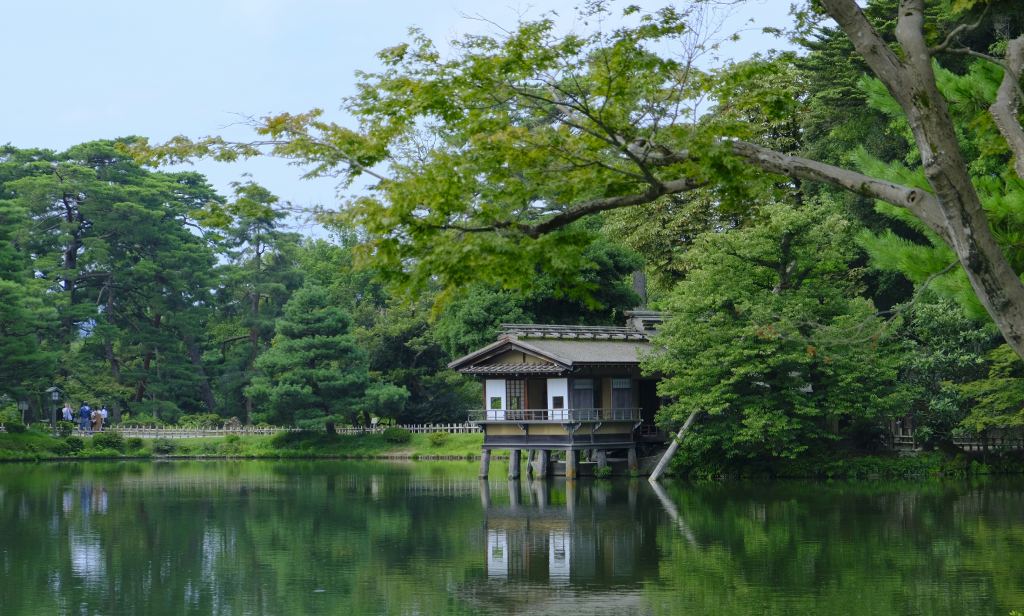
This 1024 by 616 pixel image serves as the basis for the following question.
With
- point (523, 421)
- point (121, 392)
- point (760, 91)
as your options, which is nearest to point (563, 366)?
point (523, 421)

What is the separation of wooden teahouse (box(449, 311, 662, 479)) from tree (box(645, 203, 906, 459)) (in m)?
3.20

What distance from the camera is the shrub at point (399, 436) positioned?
1983 inches

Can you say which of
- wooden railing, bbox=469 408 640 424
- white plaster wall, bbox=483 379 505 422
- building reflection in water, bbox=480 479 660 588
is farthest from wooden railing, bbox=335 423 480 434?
building reflection in water, bbox=480 479 660 588

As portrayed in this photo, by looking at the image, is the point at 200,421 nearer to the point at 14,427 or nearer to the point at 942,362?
the point at 14,427

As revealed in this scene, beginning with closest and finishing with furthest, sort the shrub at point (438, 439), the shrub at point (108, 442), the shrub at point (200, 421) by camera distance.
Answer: the shrub at point (438, 439) → the shrub at point (108, 442) → the shrub at point (200, 421)

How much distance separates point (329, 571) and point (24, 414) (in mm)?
41710

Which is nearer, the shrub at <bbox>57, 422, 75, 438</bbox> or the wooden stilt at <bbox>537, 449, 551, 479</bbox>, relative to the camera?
the wooden stilt at <bbox>537, 449, 551, 479</bbox>

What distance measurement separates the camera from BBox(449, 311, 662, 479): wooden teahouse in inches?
1344

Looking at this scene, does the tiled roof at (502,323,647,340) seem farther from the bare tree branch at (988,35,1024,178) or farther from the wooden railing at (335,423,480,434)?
the bare tree branch at (988,35,1024,178)

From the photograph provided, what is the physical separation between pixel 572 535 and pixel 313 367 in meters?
30.8

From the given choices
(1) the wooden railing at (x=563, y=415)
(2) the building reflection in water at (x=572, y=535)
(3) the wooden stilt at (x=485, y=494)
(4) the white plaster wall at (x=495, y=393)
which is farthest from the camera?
(4) the white plaster wall at (x=495, y=393)

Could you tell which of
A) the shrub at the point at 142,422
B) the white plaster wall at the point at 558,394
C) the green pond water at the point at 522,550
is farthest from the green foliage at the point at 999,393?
the shrub at the point at 142,422

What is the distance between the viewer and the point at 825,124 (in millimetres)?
34531

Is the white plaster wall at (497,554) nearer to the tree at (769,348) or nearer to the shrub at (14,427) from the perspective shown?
the tree at (769,348)
